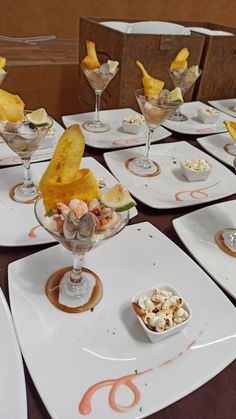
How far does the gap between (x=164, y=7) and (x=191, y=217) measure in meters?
2.07

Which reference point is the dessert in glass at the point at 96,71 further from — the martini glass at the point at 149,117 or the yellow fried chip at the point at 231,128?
the yellow fried chip at the point at 231,128

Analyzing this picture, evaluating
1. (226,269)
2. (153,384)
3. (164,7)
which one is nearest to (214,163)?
(226,269)

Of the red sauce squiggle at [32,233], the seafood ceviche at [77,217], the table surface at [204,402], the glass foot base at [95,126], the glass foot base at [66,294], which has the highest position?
the seafood ceviche at [77,217]

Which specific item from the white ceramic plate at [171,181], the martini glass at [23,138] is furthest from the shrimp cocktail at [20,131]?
the white ceramic plate at [171,181]

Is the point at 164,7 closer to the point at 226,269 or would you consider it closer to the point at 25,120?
the point at 25,120

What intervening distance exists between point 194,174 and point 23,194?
0.40 metres

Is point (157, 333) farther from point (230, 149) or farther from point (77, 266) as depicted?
point (230, 149)

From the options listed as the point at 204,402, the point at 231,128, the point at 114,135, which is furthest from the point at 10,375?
the point at 114,135

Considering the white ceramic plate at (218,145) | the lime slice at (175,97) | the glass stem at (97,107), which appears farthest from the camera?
the glass stem at (97,107)

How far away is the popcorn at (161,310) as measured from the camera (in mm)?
472

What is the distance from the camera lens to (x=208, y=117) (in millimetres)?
1158

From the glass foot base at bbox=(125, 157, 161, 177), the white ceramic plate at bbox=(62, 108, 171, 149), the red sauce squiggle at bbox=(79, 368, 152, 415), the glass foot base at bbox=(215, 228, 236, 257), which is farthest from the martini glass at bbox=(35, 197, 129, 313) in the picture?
the white ceramic plate at bbox=(62, 108, 171, 149)

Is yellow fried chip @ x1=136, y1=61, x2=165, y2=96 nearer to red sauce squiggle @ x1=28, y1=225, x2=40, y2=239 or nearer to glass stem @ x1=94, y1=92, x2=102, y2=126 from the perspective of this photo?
glass stem @ x1=94, y1=92, x2=102, y2=126

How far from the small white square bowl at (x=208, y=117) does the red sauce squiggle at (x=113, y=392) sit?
2.97 feet
